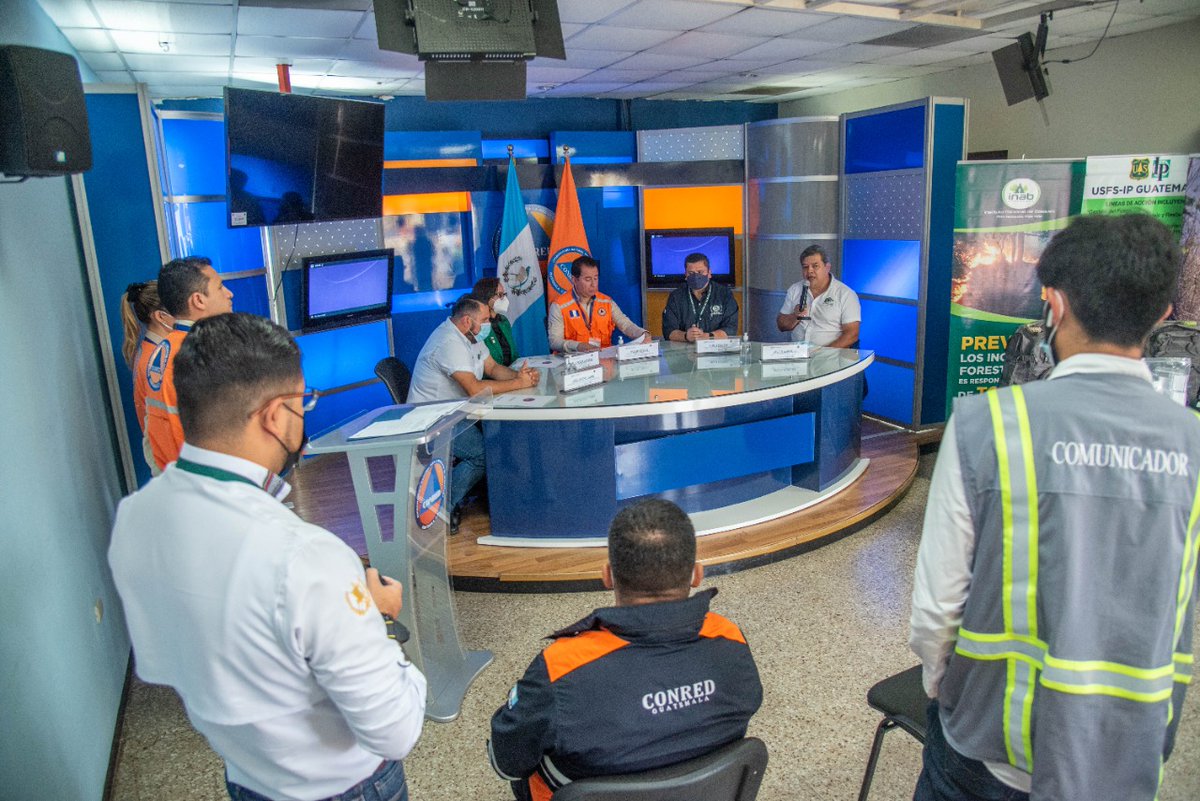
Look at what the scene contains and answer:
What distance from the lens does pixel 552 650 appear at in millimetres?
1399

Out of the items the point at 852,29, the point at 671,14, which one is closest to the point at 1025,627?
the point at 671,14

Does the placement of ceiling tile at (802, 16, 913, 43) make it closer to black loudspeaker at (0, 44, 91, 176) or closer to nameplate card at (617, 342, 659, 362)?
nameplate card at (617, 342, 659, 362)

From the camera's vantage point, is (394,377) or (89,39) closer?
(394,377)

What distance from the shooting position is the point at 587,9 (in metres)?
4.95

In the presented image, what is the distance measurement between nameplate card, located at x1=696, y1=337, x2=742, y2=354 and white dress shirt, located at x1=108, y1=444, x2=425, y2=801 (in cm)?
389

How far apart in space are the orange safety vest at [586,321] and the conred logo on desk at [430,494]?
2.89 meters

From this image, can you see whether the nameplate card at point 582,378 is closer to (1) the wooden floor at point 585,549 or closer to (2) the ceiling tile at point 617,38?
(1) the wooden floor at point 585,549

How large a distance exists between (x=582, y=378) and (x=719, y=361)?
1.03 meters

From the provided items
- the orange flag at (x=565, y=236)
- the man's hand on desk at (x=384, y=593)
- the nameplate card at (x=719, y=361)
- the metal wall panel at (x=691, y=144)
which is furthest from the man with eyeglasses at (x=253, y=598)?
the metal wall panel at (x=691, y=144)

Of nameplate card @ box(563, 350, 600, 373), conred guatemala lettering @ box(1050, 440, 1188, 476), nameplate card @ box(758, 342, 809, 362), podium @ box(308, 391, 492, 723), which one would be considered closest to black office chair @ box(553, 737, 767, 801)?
conred guatemala lettering @ box(1050, 440, 1188, 476)

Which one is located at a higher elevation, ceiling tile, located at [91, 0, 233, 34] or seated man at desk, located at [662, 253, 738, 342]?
ceiling tile, located at [91, 0, 233, 34]

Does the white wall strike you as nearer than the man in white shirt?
No

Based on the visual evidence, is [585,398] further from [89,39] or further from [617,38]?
[89,39]

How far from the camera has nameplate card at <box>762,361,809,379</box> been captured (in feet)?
14.1
